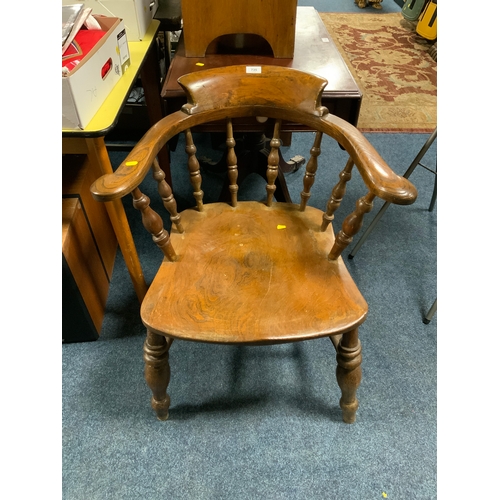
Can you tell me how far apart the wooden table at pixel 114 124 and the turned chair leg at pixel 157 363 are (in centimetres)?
34

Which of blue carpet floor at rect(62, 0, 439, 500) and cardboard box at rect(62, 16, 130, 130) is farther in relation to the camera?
blue carpet floor at rect(62, 0, 439, 500)

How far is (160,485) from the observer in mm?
984

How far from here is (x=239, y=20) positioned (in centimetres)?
113

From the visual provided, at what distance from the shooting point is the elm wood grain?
1.11 metres

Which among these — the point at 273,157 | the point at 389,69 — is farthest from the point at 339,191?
the point at 389,69

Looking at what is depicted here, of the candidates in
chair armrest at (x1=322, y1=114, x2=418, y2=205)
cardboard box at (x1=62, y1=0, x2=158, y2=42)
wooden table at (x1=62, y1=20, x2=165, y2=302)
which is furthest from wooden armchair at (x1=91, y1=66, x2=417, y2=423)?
cardboard box at (x1=62, y1=0, x2=158, y2=42)

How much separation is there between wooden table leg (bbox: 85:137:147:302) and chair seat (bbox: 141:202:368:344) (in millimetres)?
178

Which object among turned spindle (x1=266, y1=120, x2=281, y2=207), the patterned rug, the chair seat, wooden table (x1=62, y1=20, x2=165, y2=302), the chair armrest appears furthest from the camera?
the patterned rug

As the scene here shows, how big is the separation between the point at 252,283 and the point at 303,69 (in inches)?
27.3

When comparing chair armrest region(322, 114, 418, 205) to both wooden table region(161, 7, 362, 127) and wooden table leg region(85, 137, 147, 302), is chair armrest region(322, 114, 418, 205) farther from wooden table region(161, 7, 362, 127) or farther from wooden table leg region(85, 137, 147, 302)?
wooden table leg region(85, 137, 147, 302)

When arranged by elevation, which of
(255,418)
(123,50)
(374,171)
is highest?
(123,50)

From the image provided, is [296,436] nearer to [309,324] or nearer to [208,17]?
[309,324]

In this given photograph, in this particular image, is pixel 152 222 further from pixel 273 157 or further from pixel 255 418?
pixel 255 418

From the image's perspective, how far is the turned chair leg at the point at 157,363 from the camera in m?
0.91
